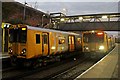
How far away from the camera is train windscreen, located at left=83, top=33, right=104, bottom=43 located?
26198 millimetres

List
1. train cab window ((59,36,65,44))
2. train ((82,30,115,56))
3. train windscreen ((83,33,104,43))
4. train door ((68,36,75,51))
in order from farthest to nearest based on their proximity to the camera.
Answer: train door ((68,36,75,51))
train windscreen ((83,33,104,43))
train ((82,30,115,56))
train cab window ((59,36,65,44))

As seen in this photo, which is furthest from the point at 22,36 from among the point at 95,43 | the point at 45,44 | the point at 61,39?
the point at 95,43

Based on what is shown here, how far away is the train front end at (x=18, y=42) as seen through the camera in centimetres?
1681

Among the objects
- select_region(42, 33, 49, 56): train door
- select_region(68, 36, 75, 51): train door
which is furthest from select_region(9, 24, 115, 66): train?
select_region(68, 36, 75, 51): train door

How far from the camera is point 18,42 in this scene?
56.5 ft

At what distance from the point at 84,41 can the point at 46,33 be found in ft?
28.0

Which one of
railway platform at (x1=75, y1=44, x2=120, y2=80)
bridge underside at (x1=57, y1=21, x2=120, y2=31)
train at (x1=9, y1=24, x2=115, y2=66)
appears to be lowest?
railway platform at (x1=75, y1=44, x2=120, y2=80)

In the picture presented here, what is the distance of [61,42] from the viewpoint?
2305 cm

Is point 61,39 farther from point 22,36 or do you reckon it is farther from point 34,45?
point 22,36

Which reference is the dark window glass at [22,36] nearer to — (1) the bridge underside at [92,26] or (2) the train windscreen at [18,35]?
(2) the train windscreen at [18,35]

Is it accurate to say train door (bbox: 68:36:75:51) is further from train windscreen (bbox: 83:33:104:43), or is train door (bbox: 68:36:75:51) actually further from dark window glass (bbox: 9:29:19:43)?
dark window glass (bbox: 9:29:19:43)

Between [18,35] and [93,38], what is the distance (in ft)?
36.6

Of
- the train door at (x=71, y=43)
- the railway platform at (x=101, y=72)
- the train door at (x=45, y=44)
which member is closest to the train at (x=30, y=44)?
the train door at (x=45, y=44)

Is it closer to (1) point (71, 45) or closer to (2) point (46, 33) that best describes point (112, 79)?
(2) point (46, 33)
